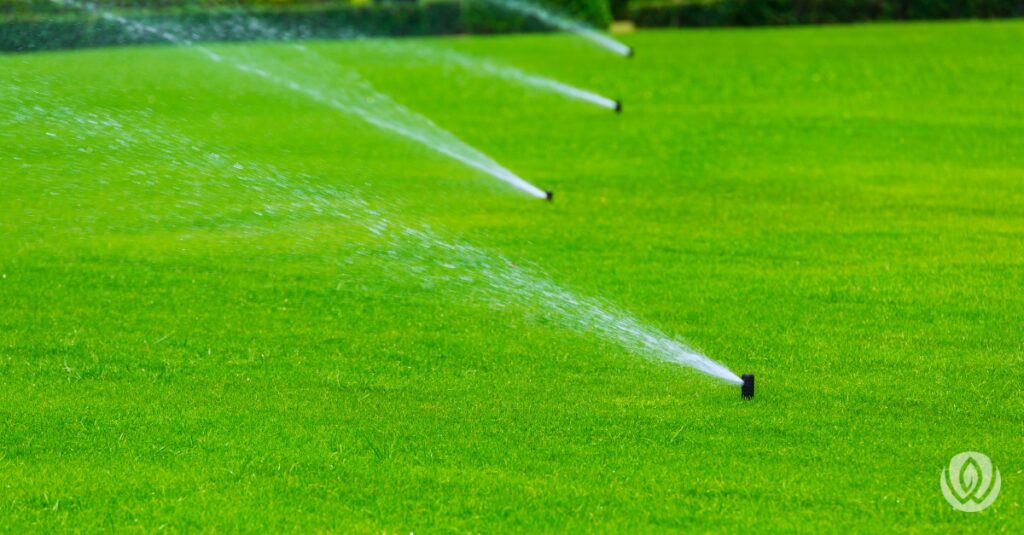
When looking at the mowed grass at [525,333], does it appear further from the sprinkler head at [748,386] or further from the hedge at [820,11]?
the hedge at [820,11]

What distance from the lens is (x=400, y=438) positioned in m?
6.11

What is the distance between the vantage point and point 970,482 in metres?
5.56

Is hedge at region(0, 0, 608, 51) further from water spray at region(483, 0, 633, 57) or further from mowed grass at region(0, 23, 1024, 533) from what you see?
mowed grass at region(0, 23, 1024, 533)

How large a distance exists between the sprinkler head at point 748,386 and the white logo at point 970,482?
41.1 inches

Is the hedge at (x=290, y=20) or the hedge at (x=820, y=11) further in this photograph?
the hedge at (x=820, y=11)

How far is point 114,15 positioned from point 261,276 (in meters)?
19.5

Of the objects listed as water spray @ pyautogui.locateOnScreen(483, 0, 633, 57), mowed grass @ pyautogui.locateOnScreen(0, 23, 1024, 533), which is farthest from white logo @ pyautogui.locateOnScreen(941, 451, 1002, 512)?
water spray @ pyautogui.locateOnScreen(483, 0, 633, 57)

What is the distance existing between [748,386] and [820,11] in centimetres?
2398

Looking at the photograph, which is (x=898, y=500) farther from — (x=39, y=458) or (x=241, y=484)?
(x=39, y=458)

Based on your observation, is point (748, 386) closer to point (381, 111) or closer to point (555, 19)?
point (381, 111)

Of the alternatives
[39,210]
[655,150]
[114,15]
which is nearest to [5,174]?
[39,210]

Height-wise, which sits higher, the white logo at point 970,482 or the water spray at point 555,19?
the white logo at point 970,482

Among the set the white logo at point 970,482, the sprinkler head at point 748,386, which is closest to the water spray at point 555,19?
the sprinkler head at point 748,386

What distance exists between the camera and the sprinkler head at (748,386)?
21.6 ft
